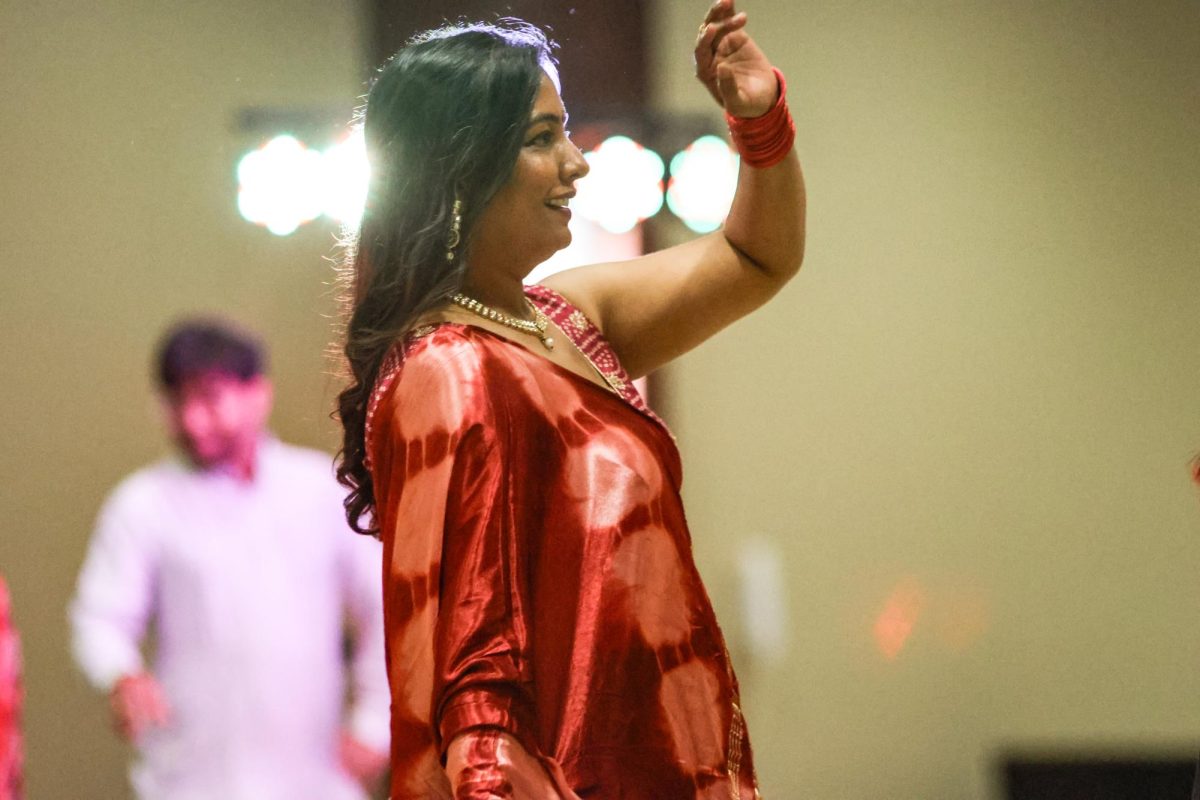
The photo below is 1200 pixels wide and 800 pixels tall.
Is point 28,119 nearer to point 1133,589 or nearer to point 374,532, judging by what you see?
point 374,532

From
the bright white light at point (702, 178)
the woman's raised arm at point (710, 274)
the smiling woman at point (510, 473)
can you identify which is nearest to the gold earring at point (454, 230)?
the smiling woman at point (510, 473)

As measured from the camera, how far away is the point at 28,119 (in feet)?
10.9

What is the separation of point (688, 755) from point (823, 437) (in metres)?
2.61

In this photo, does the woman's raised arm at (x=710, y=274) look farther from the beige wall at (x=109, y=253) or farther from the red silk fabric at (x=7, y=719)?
the beige wall at (x=109, y=253)

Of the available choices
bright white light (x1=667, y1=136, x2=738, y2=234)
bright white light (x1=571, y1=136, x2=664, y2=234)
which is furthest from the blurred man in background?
bright white light (x1=667, y1=136, x2=738, y2=234)

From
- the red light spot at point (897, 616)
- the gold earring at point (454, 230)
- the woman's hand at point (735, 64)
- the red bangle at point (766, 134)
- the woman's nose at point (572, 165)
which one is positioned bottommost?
the red light spot at point (897, 616)

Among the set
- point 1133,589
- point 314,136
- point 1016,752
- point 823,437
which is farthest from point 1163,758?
point 314,136

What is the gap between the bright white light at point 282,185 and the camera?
10.6 ft

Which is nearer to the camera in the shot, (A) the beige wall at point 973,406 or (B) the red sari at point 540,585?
(B) the red sari at point 540,585

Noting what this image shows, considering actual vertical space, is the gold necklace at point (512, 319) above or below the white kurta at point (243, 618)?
above

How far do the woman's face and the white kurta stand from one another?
58.4 inches

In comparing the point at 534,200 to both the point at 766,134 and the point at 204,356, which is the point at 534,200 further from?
the point at 204,356

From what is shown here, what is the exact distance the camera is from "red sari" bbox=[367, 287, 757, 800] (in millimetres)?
984

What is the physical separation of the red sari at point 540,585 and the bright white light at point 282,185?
2200 mm
